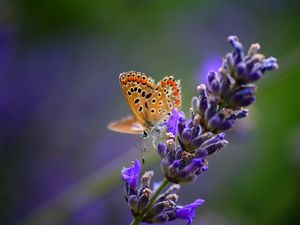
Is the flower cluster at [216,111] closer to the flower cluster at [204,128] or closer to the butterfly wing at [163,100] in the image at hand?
the flower cluster at [204,128]

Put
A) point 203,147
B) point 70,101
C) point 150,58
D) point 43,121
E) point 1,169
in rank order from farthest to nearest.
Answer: point 150,58
point 70,101
point 43,121
point 1,169
point 203,147

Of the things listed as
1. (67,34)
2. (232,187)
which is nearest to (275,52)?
(232,187)

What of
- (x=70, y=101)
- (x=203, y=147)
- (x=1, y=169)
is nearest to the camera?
(x=203, y=147)

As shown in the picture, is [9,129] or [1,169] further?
[9,129]

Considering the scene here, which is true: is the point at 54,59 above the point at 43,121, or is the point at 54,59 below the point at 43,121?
above

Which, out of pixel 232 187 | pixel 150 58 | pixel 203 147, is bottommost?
pixel 203 147

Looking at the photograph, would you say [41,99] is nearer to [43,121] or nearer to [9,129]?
[43,121]

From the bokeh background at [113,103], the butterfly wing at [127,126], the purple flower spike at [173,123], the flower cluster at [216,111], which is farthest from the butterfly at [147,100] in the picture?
the bokeh background at [113,103]
